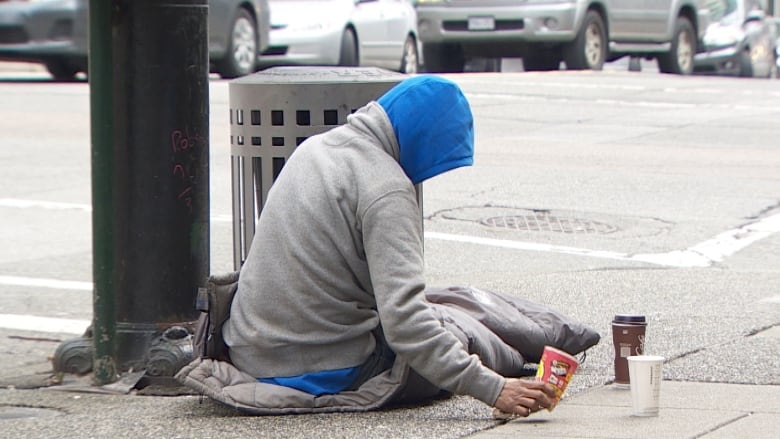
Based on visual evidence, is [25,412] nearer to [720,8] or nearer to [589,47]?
[589,47]

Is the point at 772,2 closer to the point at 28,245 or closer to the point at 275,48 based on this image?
the point at 275,48

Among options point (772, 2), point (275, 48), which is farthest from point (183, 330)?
point (772, 2)

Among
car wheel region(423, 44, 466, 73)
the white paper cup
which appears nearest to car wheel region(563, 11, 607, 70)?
car wheel region(423, 44, 466, 73)

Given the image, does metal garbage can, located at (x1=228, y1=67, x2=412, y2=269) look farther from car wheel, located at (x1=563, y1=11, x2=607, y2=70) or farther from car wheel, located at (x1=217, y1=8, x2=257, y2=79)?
car wheel, located at (x1=563, y1=11, x2=607, y2=70)

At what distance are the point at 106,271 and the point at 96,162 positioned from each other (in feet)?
1.26

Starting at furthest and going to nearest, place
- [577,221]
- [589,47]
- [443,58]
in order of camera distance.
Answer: [443,58], [589,47], [577,221]

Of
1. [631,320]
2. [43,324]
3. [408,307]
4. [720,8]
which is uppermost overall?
[720,8]

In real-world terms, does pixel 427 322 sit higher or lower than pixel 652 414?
higher

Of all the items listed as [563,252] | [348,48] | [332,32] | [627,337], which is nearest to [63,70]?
[332,32]

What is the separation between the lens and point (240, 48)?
17.9 m

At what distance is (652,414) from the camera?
4.50 m

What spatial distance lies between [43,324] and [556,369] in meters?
2.85

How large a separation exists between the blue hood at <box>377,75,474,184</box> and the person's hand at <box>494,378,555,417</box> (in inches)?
27.0

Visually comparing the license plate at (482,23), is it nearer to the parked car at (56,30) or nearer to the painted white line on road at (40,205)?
the parked car at (56,30)
